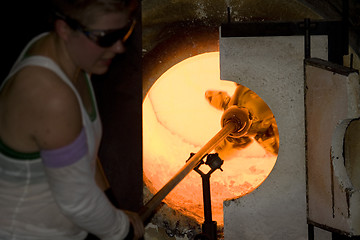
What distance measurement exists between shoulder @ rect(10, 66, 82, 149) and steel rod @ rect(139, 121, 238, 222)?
2.68 ft

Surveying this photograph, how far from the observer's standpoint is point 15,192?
1.84 metres

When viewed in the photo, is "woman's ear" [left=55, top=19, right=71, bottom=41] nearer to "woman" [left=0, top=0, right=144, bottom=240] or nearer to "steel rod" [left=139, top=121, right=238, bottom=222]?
"woman" [left=0, top=0, right=144, bottom=240]

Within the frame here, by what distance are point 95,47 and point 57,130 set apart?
1.14 feet

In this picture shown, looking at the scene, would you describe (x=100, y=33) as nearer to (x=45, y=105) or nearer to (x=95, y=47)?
(x=95, y=47)

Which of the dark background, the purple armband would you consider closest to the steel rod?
the dark background

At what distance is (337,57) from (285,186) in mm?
989

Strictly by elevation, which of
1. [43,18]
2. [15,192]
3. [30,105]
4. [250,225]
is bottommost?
[250,225]

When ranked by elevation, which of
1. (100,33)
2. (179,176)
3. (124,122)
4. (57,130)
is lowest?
(179,176)

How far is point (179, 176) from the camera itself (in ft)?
9.36

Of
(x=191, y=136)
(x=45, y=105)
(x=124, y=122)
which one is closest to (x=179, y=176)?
(x=124, y=122)

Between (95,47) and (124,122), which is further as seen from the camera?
(124,122)

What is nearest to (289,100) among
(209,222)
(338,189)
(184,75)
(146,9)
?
(338,189)

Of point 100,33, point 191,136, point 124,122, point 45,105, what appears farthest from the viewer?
point 191,136

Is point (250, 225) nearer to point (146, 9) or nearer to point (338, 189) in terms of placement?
point (338, 189)
